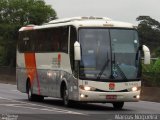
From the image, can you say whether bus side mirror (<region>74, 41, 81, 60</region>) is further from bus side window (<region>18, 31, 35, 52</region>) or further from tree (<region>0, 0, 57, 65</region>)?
tree (<region>0, 0, 57, 65</region>)

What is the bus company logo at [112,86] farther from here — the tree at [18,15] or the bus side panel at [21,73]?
the tree at [18,15]

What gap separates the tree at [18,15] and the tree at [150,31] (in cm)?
1388

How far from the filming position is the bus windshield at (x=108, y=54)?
22.6 meters

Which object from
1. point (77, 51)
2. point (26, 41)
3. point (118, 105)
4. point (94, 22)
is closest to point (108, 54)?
point (77, 51)

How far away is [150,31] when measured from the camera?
9869 cm

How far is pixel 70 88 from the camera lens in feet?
77.5

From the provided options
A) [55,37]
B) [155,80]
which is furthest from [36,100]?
[155,80]

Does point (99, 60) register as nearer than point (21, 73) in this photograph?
Yes

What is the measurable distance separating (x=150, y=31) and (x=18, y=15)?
2013cm

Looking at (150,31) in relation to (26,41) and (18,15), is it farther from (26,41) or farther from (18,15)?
(26,41)

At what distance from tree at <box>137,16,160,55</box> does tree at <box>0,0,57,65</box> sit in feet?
45.5

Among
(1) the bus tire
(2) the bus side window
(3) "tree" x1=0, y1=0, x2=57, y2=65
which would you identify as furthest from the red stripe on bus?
(3) "tree" x1=0, y1=0, x2=57, y2=65

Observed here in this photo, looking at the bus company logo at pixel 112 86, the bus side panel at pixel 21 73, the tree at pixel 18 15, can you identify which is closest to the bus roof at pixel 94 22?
the bus company logo at pixel 112 86

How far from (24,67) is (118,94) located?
343 inches
